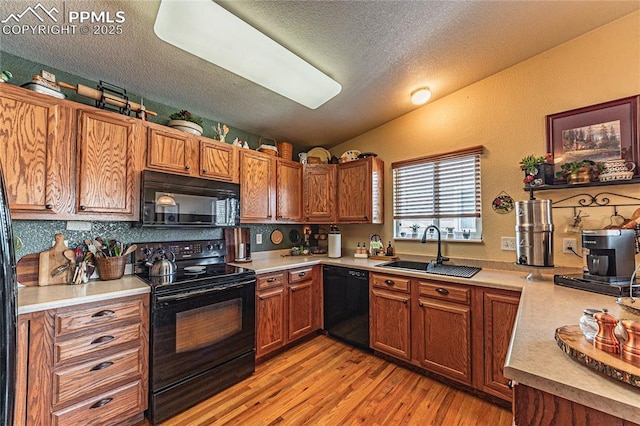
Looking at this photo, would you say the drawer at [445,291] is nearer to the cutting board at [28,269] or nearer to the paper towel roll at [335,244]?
the paper towel roll at [335,244]

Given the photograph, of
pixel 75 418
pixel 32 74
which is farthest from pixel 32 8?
pixel 75 418

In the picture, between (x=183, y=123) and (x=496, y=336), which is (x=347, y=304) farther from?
(x=183, y=123)

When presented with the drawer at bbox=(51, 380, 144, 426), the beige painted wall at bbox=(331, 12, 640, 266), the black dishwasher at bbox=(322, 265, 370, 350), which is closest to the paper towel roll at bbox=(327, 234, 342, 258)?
the black dishwasher at bbox=(322, 265, 370, 350)

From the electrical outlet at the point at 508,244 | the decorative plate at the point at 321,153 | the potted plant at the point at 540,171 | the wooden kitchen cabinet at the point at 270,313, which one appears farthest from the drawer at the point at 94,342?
the potted plant at the point at 540,171

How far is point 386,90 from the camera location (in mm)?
2510

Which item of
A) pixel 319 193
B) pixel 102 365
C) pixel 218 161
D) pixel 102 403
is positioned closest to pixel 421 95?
pixel 319 193

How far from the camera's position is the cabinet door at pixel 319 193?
3299 mm

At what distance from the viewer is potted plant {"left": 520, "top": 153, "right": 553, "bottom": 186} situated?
2.07m

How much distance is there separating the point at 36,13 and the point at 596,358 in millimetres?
2931

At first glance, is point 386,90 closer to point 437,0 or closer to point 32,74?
point 437,0

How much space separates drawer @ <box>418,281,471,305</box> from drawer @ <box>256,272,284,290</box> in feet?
4.35

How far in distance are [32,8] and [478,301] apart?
340 cm

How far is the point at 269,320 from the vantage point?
2.49 meters

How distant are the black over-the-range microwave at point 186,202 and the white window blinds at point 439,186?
6.17ft
